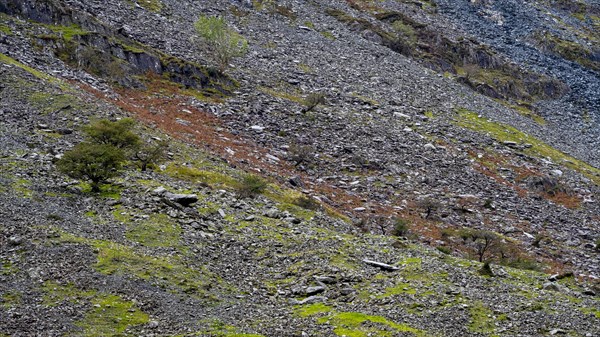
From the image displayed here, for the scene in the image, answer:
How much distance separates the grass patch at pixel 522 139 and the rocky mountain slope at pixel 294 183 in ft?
1.37

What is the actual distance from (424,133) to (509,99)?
40.7 metres

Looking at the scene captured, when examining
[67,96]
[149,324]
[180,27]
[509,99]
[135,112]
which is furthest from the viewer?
[509,99]

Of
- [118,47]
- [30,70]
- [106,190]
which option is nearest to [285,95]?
[118,47]

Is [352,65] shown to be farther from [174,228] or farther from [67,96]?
[174,228]

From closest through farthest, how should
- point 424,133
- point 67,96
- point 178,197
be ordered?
1. point 178,197
2. point 67,96
3. point 424,133

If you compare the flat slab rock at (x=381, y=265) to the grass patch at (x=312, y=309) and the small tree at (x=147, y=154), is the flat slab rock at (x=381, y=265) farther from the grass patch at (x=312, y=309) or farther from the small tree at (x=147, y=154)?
the small tree at (x=147, y=154)

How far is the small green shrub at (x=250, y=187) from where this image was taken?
3830cm

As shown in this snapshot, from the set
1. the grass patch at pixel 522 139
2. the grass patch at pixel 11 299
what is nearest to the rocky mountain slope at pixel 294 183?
the grass patch at pixel 11 299

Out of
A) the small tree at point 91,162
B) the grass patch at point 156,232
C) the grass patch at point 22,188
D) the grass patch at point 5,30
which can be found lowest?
the grass patch at point 5,30

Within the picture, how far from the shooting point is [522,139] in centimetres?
7394

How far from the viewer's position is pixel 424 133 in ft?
214

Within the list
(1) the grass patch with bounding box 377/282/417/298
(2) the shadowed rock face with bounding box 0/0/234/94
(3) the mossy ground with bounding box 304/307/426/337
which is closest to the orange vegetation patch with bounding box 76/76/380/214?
(2) the shadowed rock face with bounding box 0/0/234/94

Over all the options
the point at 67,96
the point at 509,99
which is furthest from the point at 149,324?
the point at 509,99

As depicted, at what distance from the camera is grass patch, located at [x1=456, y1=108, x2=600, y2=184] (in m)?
69.9
